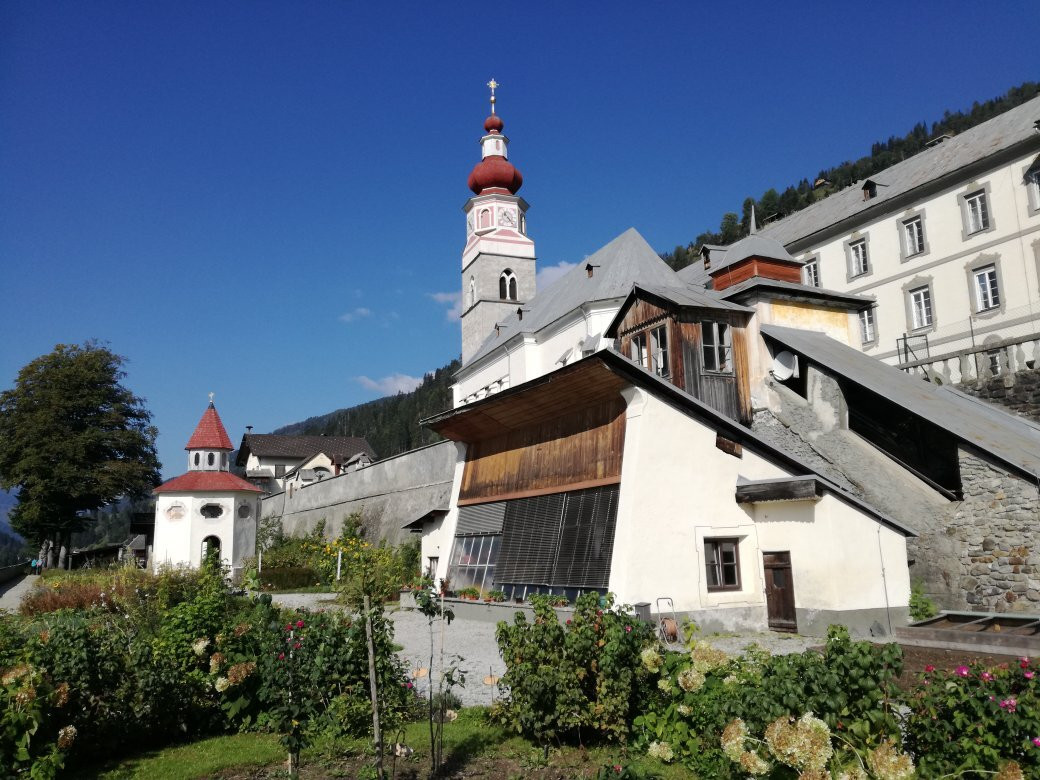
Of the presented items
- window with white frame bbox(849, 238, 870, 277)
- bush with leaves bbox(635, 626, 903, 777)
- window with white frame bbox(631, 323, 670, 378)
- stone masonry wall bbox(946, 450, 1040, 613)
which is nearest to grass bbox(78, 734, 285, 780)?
bush with leaves bbox(635, 626, 903, 777)

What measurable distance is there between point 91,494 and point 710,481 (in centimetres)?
4313

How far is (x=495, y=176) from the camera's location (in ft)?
176

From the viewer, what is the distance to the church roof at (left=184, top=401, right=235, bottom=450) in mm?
36656

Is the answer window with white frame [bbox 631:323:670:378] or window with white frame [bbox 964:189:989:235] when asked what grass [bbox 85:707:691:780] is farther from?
window with white frame [bbox 964:189:989:235]

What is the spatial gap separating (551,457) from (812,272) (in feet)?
88.3

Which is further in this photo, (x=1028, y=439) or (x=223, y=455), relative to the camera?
(x=223, y=455)

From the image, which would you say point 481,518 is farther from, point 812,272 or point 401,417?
point 401,417

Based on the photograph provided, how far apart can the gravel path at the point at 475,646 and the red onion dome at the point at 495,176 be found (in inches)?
1567

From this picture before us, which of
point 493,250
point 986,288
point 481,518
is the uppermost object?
point 493,250

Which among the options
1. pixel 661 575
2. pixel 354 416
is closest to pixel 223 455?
pixel 661 575

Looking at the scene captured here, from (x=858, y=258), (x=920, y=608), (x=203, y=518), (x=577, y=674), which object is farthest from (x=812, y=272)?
(x=577, y=674)

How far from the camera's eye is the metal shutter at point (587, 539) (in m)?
15.6

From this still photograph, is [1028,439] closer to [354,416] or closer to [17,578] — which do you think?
[17,578]

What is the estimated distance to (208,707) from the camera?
8352mm
